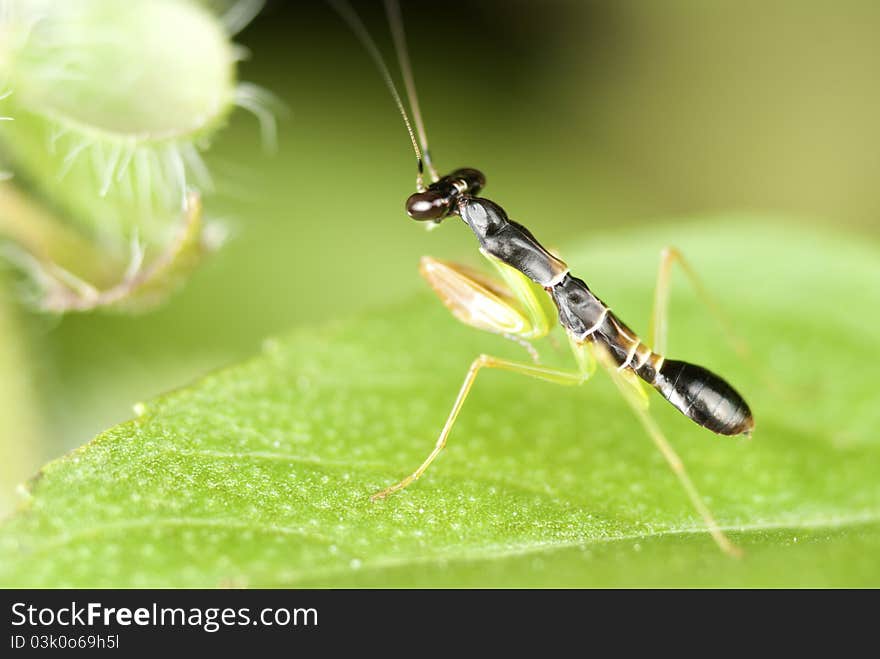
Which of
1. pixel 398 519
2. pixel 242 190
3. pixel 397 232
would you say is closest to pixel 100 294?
pixel 398 519

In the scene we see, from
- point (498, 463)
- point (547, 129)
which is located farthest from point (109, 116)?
point (547, 129)

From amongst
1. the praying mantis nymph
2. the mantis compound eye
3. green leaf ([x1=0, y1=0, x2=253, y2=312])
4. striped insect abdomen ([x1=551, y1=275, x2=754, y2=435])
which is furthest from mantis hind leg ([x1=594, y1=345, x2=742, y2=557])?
green leaf ([x1=0, y1=0, x2=253, y2=312])

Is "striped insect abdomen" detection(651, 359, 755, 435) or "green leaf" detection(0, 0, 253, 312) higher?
"green leaf" detection(0, 0, 253, 312)

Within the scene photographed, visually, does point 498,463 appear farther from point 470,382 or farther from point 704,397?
point 704,397

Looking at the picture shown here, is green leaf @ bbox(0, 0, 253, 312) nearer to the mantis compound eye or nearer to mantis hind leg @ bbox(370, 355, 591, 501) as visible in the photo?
the mantis compound eye

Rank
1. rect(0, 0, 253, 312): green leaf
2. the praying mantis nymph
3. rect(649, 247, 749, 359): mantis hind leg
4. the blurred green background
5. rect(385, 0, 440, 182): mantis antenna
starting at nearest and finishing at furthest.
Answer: rect(0, 0, 253, 312): green leaf < the praying mantis nymph < rect(385, 0, 440, 182): mantis antenna < rect(649, 247, 749, 359): mantis hind leg < the blurred green background

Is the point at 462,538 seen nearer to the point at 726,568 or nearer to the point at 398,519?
the point at 398,519

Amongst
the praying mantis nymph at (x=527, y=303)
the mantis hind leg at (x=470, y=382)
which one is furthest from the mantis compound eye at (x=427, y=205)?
the mantis hind leg at (x=470, y=382)
